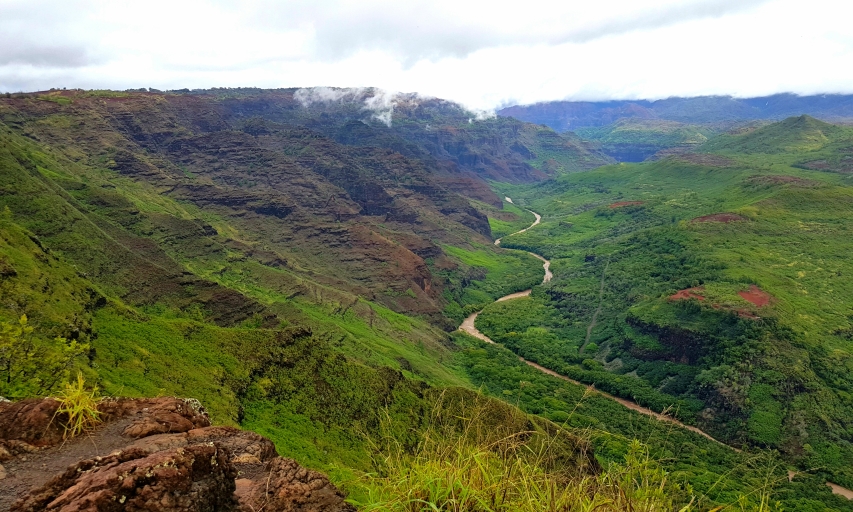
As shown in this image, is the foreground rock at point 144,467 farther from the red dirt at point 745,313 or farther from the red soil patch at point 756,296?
the red soil patch at point 756,296

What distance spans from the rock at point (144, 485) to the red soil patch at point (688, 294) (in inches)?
5278

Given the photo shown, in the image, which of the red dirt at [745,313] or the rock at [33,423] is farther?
the red dirt at [745,313]

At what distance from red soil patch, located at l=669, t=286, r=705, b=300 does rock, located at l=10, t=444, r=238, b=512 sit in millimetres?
134051

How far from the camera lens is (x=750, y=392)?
95562 mm

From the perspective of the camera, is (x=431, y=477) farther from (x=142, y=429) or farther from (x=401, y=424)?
(x=401, y=424)

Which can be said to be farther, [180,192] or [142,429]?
[180,192]

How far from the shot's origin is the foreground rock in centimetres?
1013

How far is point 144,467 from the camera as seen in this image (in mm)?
10555

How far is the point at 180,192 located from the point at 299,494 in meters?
167

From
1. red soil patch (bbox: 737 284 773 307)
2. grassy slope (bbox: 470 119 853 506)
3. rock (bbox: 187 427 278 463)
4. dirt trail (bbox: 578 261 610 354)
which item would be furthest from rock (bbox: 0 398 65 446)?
dirt trail (bbox: 578 261 610 354)

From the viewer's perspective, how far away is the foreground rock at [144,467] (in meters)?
10.1

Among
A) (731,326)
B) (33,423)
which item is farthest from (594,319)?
(33,423)

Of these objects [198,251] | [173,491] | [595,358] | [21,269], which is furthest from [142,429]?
[595,358]

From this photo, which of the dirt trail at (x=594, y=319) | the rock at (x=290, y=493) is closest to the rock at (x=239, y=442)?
the rock at (x=290, y=493)
